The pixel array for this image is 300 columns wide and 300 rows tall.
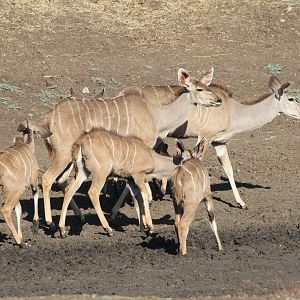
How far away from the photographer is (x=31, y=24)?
64.7 ft

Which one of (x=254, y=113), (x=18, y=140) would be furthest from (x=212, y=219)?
(x=254, y=113)

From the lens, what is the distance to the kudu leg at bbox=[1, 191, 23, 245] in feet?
36.3

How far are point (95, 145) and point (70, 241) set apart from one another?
39.8 inches

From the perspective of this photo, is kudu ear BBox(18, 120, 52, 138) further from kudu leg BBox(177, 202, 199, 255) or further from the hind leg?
kudu leg BBox(177, 202, 199, 255)

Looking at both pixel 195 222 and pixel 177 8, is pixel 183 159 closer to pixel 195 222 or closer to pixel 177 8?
pixel 195 222

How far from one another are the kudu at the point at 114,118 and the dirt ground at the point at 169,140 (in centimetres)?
69

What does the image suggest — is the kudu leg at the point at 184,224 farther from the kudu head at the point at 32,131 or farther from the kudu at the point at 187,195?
the kudu head at the point at 32,131

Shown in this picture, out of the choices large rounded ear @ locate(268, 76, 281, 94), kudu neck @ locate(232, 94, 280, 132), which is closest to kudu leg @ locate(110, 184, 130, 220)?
kudu neck @ locate(232, 94, 280, 132)

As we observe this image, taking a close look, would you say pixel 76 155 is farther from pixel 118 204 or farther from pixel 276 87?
pixel 276 87

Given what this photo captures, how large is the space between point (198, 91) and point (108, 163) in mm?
2076

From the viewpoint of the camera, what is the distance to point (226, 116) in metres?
13.7

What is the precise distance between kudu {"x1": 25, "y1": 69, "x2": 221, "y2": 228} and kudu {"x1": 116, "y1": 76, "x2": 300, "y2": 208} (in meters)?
0.28

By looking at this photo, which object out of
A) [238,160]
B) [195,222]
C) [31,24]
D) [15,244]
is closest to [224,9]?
[31,24]

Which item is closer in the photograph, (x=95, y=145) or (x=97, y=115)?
(x=95, y=145)
